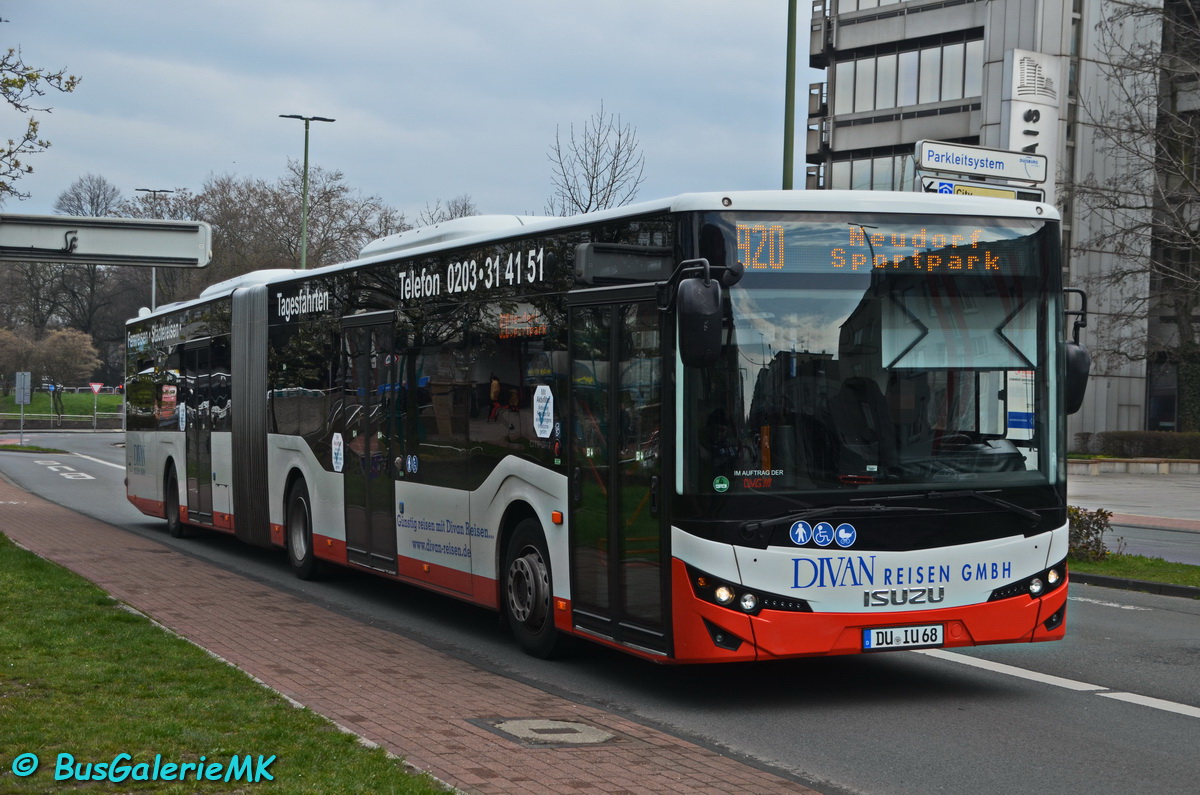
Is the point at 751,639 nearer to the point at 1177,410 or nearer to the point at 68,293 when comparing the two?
the point at 1177,410

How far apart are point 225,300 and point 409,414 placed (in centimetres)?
648

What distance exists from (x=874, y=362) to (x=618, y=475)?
1.67 m

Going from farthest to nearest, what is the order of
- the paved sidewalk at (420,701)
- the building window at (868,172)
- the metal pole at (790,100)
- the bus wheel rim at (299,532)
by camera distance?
the building window at (868,172) → the metal pole at (790,100) → the bus wheel rim at (299,532) → the paved sidewalk at (420,701)

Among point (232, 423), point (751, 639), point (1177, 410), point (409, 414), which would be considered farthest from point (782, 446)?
point (1177, 410)

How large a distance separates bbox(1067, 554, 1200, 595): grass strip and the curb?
9 cm

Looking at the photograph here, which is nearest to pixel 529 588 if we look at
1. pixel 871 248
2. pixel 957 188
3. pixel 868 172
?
pixel 871 248

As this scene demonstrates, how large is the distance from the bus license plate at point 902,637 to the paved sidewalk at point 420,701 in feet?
4.69

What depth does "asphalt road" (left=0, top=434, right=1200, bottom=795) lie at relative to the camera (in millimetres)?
6891

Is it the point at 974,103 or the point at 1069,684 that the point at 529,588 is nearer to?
the point at 1069,684

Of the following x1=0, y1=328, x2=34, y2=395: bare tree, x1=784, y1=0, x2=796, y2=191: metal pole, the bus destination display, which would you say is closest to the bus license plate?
→ the bus destination display

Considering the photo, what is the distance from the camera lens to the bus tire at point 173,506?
20.1 m

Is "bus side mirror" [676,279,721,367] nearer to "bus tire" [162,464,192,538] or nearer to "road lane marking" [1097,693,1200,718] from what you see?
"road lane marking" [1097,693,1200,718]

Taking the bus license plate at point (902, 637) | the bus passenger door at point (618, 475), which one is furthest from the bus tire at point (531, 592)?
the bus license plate at point (902, 637)

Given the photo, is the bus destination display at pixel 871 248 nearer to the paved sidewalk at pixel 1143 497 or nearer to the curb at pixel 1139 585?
the curb at pixel 1139 585
